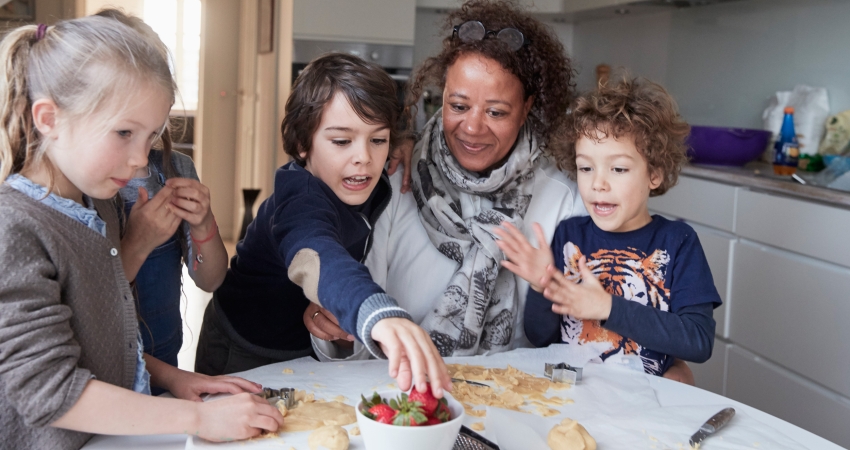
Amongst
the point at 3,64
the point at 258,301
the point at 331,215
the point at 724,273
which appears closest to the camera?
the point at 3,64

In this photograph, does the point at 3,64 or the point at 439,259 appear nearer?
the point at 3,64

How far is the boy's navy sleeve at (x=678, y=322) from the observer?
4.33ft

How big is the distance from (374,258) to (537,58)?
547 millimetres

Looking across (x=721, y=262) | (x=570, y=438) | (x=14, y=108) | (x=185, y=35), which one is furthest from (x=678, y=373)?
(x=185, y=35)

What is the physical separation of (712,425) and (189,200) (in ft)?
2.77

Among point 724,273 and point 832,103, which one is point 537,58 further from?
point 832,103

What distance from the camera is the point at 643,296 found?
1442 mm

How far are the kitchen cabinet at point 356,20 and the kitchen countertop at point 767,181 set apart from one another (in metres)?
1.71

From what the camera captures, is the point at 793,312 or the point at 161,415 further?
the point at 793,312

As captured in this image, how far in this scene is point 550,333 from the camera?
4.87 ft

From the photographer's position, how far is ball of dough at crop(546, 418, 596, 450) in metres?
0.89

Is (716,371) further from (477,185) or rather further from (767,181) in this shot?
(477,185)

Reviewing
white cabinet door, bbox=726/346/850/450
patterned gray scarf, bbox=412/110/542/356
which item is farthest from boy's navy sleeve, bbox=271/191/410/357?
white cabinet door, bbox=726/346/850/450

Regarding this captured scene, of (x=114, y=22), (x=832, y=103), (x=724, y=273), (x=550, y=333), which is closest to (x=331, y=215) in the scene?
(x=114, y=22)
